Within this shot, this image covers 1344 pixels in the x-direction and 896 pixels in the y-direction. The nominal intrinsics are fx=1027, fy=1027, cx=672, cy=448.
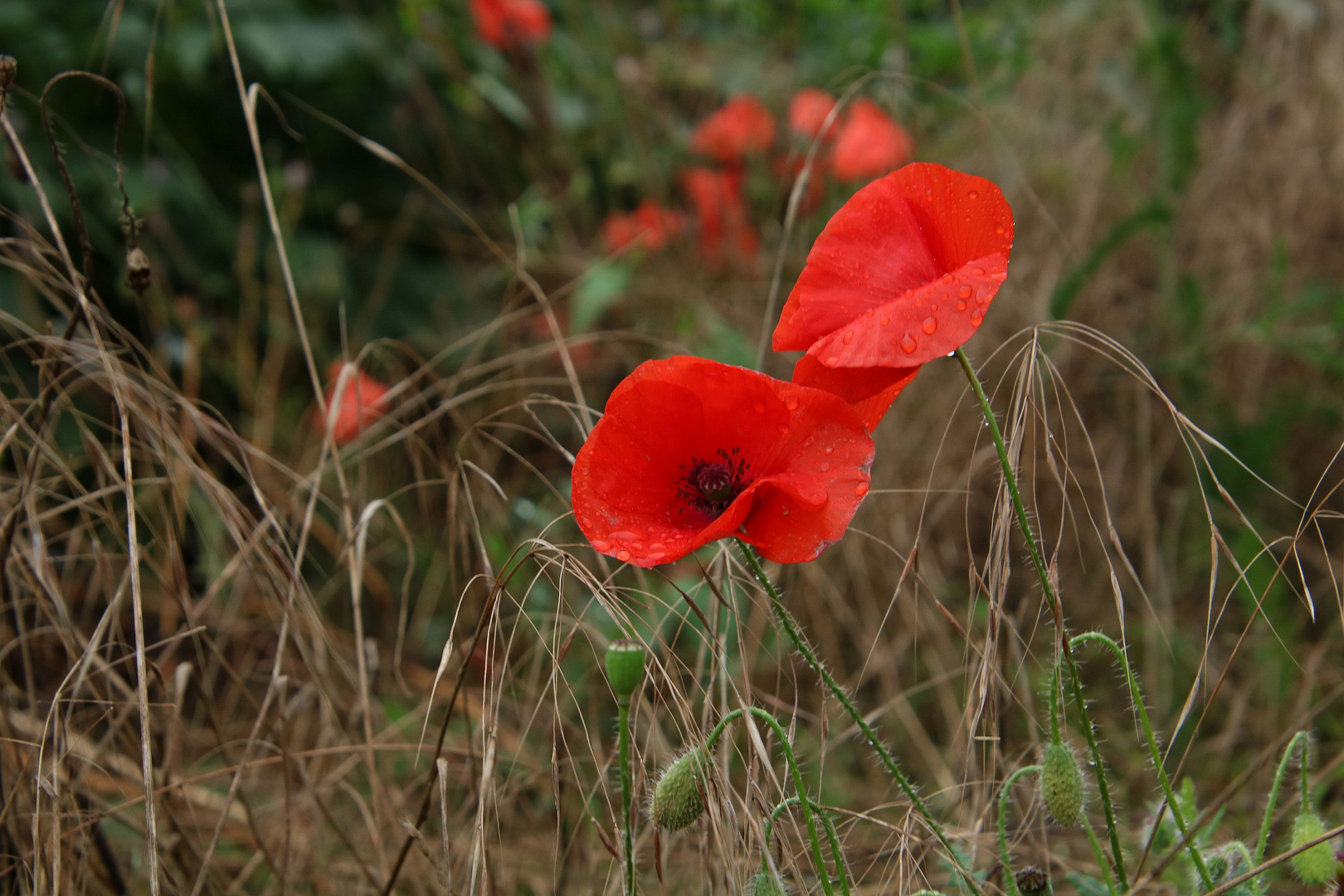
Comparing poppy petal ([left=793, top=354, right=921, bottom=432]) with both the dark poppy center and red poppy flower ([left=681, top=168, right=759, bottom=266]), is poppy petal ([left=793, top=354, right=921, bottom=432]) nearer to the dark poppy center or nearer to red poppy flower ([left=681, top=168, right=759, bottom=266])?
the dark poppy center

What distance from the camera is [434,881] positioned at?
1.04 m

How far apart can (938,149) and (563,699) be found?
1.44 m

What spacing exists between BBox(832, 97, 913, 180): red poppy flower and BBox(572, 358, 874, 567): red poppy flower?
1323 mm

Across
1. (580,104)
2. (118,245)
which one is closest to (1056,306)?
(580,104)

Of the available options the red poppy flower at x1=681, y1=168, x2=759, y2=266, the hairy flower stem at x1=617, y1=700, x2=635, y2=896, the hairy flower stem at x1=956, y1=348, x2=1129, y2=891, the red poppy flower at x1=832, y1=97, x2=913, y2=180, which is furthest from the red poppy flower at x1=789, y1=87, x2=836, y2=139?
the hairy flower stem at x1=617, y1=700, x2=635, y2=896

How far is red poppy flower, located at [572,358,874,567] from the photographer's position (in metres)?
0.62

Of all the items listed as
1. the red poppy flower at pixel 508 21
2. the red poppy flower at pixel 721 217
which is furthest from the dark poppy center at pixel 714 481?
the red poppy flower at pixel 508 21

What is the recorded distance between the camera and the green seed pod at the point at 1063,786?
641 mm

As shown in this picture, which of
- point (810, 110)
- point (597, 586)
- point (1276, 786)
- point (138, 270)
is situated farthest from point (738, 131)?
point (1276, 786)

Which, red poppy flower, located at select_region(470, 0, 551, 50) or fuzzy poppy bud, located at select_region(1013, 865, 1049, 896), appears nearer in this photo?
fuzzy poppy bud, located at select_region(1013, 865, 1049, 896)

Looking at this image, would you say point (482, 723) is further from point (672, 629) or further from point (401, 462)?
point (401, 462)

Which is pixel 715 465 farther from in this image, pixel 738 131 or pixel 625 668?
pixel 738 131

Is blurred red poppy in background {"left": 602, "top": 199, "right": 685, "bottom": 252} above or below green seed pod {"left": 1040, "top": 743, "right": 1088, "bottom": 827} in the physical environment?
below

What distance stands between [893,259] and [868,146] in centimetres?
137
